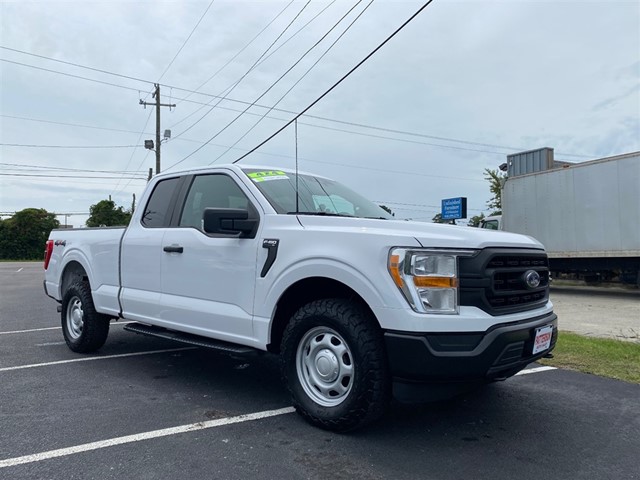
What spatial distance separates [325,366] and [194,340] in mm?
1457

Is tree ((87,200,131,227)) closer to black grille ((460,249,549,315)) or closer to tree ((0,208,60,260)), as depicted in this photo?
tree ((0,208,60,260))

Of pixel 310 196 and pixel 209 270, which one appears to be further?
pixel 310 196

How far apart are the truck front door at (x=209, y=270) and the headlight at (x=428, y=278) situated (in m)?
1.32

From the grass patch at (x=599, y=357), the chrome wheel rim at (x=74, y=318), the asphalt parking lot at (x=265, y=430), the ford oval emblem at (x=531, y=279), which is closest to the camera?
the asphalt parking lot at (x=265, y=430)

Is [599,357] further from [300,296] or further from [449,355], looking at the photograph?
[300,296]

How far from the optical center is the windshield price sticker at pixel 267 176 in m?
4.56

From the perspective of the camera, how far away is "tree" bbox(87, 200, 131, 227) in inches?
2153

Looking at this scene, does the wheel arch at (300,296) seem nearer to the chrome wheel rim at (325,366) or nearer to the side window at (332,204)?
the chrome wheel rim at (325,366)

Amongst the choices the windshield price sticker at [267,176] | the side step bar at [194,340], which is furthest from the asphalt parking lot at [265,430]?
the windshield price sticker at [267,176]

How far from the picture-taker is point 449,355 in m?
3.13

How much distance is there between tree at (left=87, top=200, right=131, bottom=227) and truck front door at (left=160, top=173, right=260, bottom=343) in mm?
51607

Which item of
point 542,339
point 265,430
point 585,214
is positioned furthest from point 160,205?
point 585,214

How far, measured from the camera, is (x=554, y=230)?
15961 mm

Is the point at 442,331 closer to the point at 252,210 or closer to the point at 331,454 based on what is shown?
the point at 331,454
